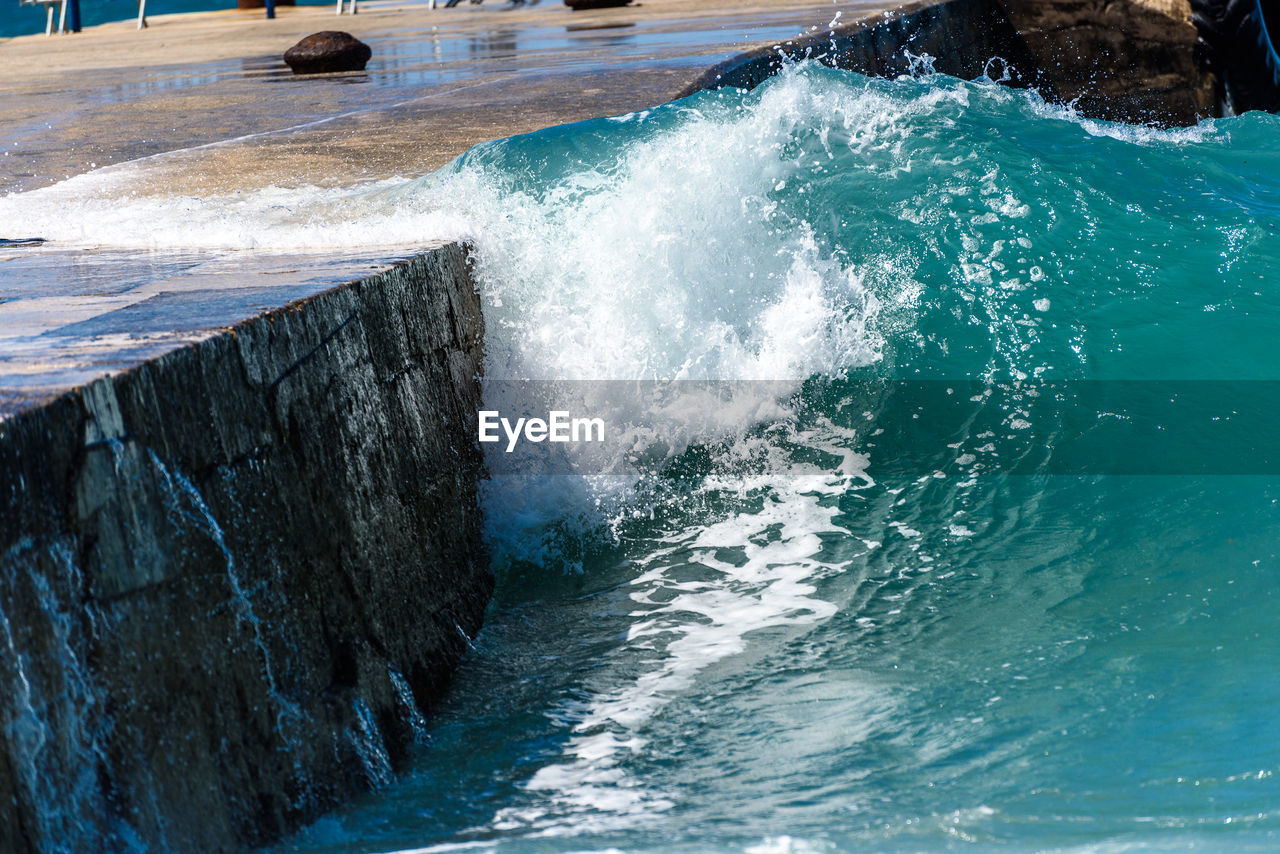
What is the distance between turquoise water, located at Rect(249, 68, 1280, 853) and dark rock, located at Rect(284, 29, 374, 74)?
472cm

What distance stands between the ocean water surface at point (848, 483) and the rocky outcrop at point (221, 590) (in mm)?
187

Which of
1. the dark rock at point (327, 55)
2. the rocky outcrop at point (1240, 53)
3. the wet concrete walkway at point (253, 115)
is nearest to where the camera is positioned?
the wet concrete walkway at point (253, 115)

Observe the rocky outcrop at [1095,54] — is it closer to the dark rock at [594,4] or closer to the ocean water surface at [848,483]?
the ocean water surface at [848,483]

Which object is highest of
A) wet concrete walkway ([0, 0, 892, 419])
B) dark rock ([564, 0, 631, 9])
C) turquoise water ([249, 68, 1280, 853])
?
dark rock ([564, 0, 631, 9])

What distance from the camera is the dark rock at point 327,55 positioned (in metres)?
9.06

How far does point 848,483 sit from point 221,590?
231cm

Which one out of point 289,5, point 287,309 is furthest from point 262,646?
point 289,5

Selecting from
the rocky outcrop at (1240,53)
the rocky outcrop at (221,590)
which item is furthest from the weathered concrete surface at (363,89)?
the rocky outcrop at (1240,53)

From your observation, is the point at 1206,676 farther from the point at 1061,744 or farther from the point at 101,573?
the point at 101,573

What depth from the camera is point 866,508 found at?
3734 millimetres

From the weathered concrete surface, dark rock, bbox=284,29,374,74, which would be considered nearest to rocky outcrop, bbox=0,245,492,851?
the weathered concrete surface

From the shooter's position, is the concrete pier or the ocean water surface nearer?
the concrete pier

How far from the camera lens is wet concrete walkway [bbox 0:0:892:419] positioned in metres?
2.49

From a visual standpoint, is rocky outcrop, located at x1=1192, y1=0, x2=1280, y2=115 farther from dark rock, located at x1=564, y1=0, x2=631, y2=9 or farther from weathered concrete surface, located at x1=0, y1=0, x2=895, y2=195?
dark rock, located at x1=564, y1=0, x2=631, y2=9
